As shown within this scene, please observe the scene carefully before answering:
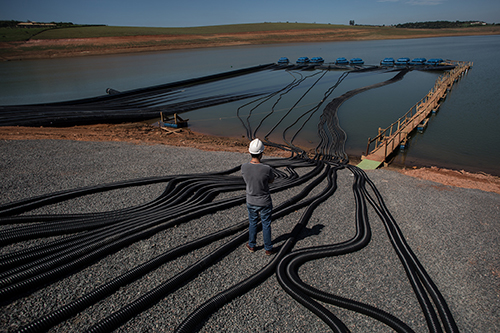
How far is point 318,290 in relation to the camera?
4.34 m

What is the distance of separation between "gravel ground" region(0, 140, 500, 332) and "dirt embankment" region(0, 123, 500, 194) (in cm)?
290

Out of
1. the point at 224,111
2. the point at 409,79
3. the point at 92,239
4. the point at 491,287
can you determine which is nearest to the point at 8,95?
the point at 224,111

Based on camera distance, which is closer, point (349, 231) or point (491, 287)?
point (491, 287)

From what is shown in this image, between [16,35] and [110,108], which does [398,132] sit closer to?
[110,108]

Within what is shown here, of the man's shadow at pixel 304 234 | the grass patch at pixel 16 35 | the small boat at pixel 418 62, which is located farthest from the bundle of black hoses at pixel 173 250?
the grass patch at pixel 16 35

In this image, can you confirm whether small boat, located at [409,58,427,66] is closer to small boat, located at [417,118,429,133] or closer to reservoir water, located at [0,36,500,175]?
reservoir water, located at [0,36,500,175]

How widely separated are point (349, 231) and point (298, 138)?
40.6 ft

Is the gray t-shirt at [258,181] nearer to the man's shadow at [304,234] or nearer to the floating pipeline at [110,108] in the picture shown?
the man's shadow at [304,234]

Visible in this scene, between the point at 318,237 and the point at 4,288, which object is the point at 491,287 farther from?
the point at 4,288

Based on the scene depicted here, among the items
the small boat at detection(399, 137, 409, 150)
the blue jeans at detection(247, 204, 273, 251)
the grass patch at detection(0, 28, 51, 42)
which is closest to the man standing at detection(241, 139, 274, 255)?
the blue jeans at detection(247, 204, 273, 251)

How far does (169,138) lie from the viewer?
56.0ft

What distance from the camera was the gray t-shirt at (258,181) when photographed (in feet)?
14.5

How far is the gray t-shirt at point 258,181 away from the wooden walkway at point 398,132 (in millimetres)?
9460

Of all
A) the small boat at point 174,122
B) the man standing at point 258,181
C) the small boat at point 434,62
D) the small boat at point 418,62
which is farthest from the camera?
the small boat at point 418,62
